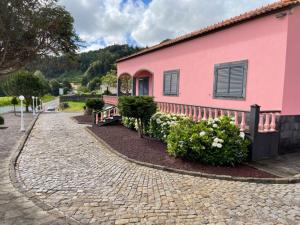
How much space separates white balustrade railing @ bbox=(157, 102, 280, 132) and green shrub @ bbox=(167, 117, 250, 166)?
1.76 ft

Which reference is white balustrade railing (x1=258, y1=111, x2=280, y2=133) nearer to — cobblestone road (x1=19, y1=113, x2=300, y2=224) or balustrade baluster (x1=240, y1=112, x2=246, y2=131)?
balustrade baluster (x1=240, y1=112, x2=246, y2=131)

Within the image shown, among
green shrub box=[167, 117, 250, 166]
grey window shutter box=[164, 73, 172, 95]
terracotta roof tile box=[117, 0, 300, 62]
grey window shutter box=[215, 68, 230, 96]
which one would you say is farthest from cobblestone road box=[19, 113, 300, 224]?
grey window shutter box=[164, 73, 172, 95]

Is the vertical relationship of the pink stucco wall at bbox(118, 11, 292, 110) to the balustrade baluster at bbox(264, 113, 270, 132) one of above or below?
above

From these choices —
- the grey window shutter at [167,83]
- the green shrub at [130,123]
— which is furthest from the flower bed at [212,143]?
the grey window shutter at [167,83]

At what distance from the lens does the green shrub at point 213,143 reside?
7090mm

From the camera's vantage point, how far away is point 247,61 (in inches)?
349

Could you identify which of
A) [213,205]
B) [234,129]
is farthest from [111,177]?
[234,129]

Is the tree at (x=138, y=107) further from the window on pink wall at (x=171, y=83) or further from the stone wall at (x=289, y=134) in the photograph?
the stone wall at (x=289, y=134)

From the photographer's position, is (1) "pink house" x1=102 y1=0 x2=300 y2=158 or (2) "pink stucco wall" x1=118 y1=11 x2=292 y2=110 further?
(2) "pink stucco wall" x1=118 y1=11 x2=292 y2=110

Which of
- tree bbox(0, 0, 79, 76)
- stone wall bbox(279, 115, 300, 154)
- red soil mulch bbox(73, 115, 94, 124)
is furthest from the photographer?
red soil mulch bbox(73, 115, 94, 124)

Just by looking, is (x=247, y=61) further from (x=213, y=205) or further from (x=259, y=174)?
(x=213, y=205)

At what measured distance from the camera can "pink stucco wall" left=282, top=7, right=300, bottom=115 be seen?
7.52 m

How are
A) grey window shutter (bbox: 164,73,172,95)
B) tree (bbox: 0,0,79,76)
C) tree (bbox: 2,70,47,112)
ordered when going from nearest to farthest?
tree (bbox: 0,0,79,76) → grey window shutter (bbox: 164,73,172,95) → tree (bbox: 2,70,47,112)

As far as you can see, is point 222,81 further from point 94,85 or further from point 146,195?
point 94,85
